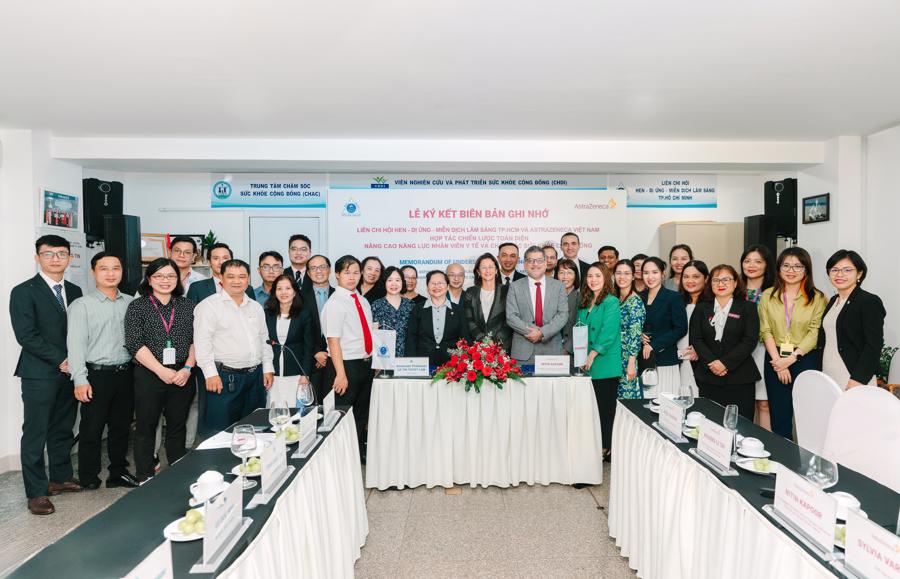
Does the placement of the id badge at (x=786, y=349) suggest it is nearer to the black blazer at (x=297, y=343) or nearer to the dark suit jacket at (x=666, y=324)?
the dark suit jacket at (x=666, y=324)

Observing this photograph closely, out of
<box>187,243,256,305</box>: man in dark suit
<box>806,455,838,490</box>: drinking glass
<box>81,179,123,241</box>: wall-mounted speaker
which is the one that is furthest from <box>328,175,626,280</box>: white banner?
<box>806,455,838,490</box>: drinking glass

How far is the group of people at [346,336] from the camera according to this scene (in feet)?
10.3

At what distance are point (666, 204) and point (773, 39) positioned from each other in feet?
11.0

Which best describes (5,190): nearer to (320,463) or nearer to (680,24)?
(320,463)

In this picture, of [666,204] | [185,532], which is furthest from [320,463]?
[666,204]

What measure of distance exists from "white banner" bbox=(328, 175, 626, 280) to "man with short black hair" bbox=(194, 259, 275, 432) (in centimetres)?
257

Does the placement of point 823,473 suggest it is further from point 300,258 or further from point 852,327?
point 300,258

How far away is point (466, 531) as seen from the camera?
9.24 feet

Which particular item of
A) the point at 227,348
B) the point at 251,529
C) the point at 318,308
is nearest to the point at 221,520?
the point at 251,529

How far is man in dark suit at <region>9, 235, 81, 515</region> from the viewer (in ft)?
10.5

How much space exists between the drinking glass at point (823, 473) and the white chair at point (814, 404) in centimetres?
100

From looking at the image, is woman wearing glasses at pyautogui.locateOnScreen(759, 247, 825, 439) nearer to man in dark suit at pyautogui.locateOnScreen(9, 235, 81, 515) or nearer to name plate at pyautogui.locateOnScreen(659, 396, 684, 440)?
name plate at pyautogui.locateOnScreen(659, 396, 684, 440)

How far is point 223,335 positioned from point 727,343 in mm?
3401

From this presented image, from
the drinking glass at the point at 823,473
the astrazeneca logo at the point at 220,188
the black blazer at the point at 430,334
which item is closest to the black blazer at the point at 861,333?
the drinking glass at the point at 823,473
